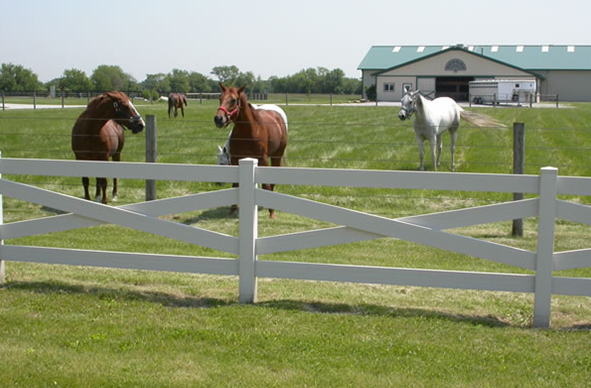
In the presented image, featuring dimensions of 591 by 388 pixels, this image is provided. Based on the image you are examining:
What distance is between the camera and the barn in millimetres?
73125

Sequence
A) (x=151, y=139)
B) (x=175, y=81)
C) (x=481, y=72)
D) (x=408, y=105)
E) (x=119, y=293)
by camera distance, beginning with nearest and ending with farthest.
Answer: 1. (x=119, y=293)
2. (x=151, y=139)
3. (x=408, y=105)
4. (x=481, y=72)
5. (x=175, y=81)

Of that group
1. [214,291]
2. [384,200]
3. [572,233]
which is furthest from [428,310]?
[384,200]

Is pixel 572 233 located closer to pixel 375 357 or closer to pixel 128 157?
pixel 375 357

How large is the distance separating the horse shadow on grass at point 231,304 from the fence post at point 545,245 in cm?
31

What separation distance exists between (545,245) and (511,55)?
78.6m

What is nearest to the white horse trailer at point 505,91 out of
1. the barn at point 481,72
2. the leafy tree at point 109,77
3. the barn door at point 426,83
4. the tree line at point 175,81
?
the barn at point 481,72

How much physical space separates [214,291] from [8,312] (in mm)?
1874

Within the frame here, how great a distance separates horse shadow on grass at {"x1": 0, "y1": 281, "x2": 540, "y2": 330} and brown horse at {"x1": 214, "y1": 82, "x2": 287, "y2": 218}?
4348 millimetres

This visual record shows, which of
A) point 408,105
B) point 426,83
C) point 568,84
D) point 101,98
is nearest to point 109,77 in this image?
point 426,83

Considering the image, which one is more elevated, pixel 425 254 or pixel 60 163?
pixel 60 163

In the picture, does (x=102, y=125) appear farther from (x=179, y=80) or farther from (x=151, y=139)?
(x=179, y=80)

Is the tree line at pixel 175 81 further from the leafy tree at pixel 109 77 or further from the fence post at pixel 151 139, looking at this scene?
the fence post at pixel 151 139

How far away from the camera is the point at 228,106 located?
10633 millimetres

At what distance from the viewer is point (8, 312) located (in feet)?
18.8
